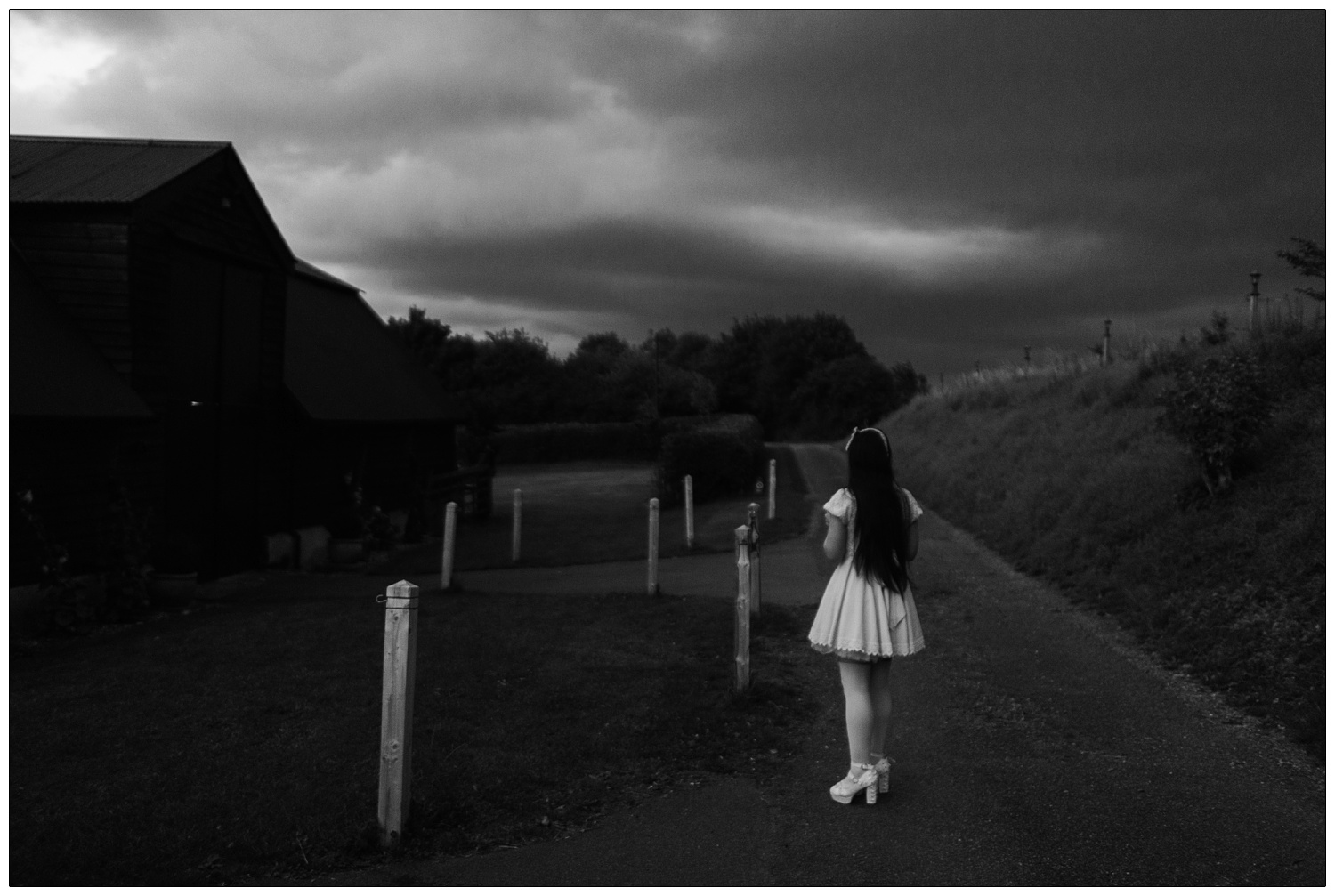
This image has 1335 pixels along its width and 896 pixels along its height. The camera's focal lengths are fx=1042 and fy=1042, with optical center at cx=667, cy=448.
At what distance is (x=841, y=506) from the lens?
518 cm

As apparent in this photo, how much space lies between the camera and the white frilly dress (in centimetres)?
509

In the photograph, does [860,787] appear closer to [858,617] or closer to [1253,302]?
[858,617]

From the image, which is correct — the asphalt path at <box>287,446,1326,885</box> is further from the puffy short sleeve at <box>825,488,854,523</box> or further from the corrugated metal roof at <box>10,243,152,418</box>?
the corrugated metal roof at <box>10,243,152,418</box>

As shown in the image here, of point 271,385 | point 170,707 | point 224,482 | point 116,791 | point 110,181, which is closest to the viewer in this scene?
point 116,791

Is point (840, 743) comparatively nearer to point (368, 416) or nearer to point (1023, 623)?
point (1023, 623)

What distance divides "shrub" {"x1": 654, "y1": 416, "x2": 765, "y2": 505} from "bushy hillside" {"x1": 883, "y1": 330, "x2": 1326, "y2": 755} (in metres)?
5.85

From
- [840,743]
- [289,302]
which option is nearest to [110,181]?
[289,302]

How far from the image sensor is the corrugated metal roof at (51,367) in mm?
10704

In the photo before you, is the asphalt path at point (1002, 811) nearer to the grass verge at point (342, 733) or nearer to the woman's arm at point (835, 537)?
the woman's arm at point (835, 537)

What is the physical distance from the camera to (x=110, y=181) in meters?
13.0

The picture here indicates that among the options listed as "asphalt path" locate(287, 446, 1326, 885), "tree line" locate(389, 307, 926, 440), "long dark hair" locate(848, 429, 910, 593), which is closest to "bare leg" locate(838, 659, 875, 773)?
"asphalt path" locate(287, 446, 1326, 885)

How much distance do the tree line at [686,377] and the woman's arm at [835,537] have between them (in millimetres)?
23757

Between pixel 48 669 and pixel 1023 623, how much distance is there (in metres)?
8.78

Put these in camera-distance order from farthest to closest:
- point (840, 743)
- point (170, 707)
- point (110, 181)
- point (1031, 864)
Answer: point (110, 181)
point (170, 707)
point (840, 743)
point (1031, 864)
